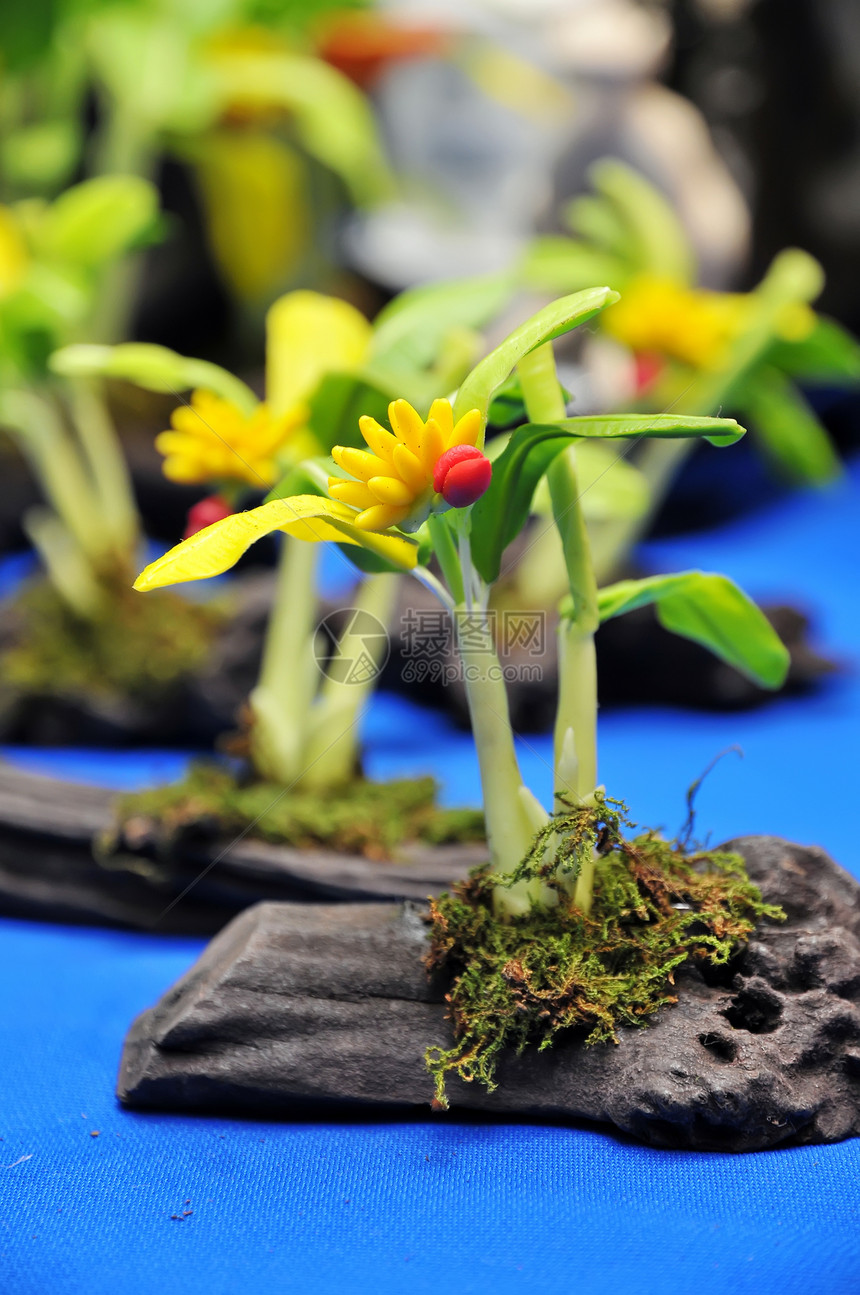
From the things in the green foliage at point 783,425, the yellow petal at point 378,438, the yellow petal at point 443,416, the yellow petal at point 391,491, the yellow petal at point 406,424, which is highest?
the green foliage at point 783,425

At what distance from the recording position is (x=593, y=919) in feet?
2.71

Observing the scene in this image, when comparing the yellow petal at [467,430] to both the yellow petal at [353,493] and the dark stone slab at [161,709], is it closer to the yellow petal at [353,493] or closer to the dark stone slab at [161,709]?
the yellow petal at [353,493]

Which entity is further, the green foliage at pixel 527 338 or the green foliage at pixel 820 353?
the green foliage at pixel 820 353

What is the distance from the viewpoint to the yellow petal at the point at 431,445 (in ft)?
2.26

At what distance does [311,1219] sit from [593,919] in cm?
28

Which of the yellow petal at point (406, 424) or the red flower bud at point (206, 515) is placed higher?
the red flower bud at point (206, 515)

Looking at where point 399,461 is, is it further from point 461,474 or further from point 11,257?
point 11,257

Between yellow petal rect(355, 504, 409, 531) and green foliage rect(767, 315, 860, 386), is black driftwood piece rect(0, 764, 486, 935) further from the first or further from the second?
green foliage rect(767, 315, 860, 386)

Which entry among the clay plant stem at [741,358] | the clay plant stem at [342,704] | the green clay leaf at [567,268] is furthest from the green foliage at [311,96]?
the clay plant stem at [342,704]

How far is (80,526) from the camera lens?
1818mm

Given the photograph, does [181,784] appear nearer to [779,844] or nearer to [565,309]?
[779,844]

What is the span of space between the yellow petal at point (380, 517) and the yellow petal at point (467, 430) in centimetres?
5

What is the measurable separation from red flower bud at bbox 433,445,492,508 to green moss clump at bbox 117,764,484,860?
598 millimetres

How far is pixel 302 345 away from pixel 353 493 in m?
0.55
